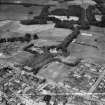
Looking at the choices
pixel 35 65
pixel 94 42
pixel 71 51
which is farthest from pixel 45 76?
pixel 94 42

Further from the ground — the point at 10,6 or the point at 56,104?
the point at 10,6

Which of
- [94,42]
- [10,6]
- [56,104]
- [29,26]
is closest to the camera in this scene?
[56,104]

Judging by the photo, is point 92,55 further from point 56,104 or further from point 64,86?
point 56,104

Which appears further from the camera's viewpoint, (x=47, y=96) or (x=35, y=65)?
(x=35, y=65)

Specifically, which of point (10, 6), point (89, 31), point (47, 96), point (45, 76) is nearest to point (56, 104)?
point (47, 96)

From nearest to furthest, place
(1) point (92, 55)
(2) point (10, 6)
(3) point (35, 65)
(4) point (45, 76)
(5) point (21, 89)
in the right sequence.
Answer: (5) point (21, 89), (4) point (45, 76), (3) point (35, 65), (1) point (92, 55), (2) point (10, 6)

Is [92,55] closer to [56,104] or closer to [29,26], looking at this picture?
[56,104]
